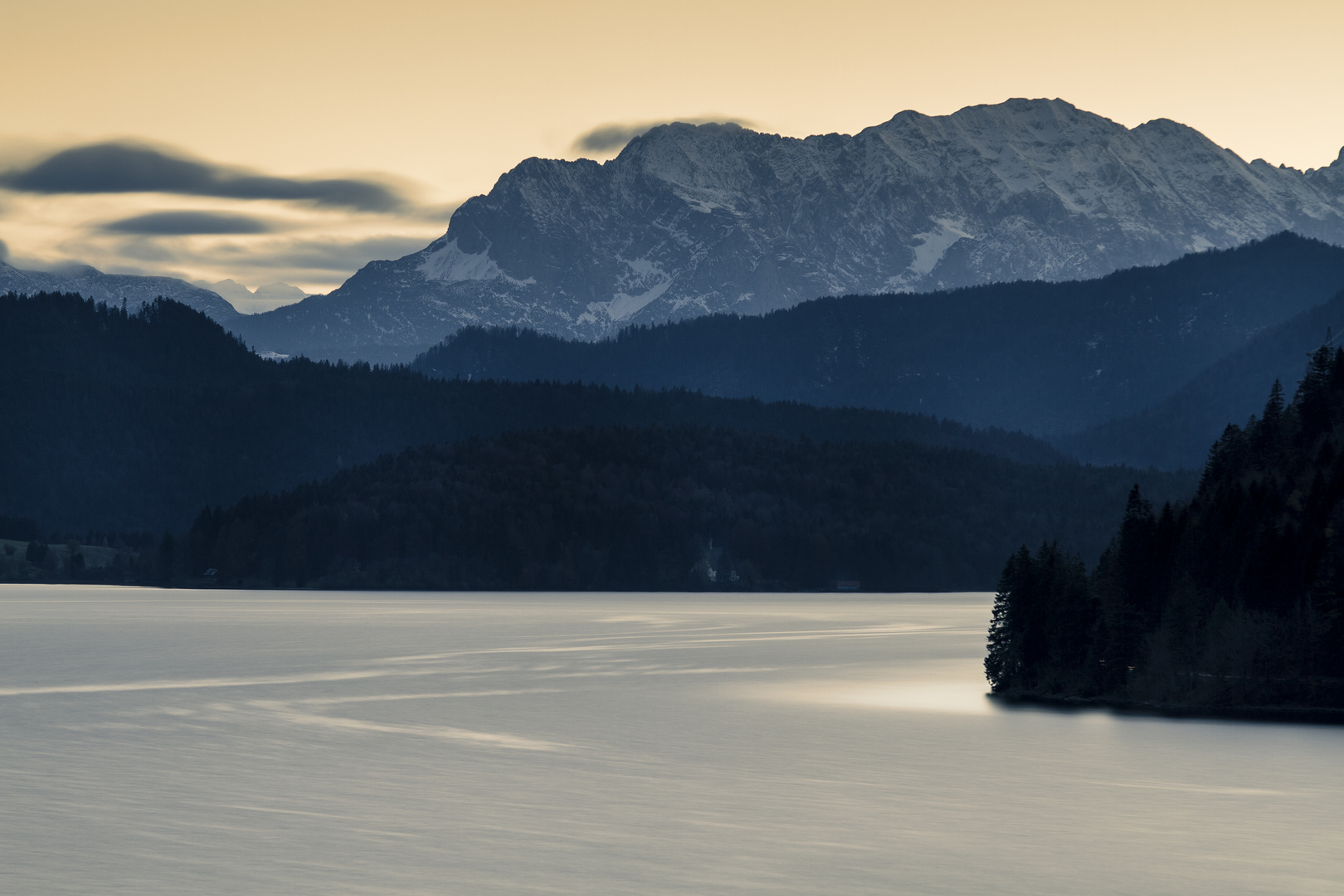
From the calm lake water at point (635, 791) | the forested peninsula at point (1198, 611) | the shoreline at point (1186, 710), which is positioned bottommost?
the calm lake water at point (635, 791)

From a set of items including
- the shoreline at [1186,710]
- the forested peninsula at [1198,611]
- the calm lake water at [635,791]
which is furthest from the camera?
the forested peninsula at [1198,611]

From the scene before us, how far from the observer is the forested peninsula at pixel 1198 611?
10562 cm

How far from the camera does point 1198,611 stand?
358 ft

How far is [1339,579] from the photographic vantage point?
342 ft

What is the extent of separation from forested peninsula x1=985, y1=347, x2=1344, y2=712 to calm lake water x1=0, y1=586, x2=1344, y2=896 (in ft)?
23.2

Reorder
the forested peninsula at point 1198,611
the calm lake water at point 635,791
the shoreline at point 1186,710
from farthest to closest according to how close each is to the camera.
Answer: the forested peninsula at point 1198,611 < the shoreline at point 1186,710 < the calm lake water at point 635,791

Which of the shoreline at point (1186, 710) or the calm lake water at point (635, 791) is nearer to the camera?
the calm lake water at point (635, 791)

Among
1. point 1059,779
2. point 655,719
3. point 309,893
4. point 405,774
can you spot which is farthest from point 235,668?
point 309,893

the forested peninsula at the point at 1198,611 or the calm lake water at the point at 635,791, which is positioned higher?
the forested peninsula at the point at 1198,611

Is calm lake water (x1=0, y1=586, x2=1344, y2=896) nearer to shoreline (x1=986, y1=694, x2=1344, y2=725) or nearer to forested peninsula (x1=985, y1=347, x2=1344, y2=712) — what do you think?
shoreline (x1=986, y1=694, x2=1344, y2=725)

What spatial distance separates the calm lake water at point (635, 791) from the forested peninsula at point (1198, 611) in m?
7.08

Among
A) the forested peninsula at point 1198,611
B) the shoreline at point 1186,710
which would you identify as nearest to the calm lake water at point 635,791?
the shoreline at point 1186,710

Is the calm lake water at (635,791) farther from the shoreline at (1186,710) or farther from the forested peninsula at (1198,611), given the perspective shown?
the forested peninsula at (1198,611)

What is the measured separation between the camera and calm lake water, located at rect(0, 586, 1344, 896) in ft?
170
